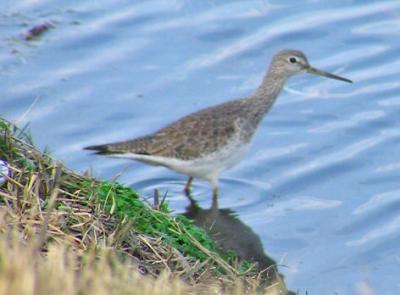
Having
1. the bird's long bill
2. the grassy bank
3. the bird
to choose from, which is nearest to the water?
the bird

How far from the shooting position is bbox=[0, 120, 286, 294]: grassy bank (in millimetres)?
6629

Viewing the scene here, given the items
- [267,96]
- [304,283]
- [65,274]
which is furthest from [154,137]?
[65,274]

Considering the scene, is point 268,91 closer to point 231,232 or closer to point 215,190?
point 215,190

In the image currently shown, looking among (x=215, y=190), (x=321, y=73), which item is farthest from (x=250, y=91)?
(x=215, y=190)

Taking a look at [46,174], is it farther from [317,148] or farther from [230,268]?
[317,148]

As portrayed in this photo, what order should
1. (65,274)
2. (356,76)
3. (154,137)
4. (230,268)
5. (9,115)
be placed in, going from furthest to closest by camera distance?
1. (356,76)
2. (9,115)
3. (154,137)
4. (230,268)
5. (65,274)

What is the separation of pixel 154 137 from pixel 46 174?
12.0 feet

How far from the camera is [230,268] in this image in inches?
294

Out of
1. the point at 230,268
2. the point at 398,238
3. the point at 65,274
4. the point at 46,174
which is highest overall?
the point at 65,274

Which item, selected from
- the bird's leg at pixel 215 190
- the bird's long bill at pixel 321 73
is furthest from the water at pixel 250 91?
the bird's long bill at pixel 321 73

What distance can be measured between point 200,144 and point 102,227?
4037 millimetres

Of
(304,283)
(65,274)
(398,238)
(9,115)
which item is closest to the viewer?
(65,274)

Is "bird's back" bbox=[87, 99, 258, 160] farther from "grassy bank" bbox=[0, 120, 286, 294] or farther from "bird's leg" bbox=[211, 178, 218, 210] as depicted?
"grassy bank" bbox=[0, 120, 286, 294]

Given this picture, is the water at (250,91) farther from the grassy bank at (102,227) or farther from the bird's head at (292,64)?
the grassy bank at (102,227)
